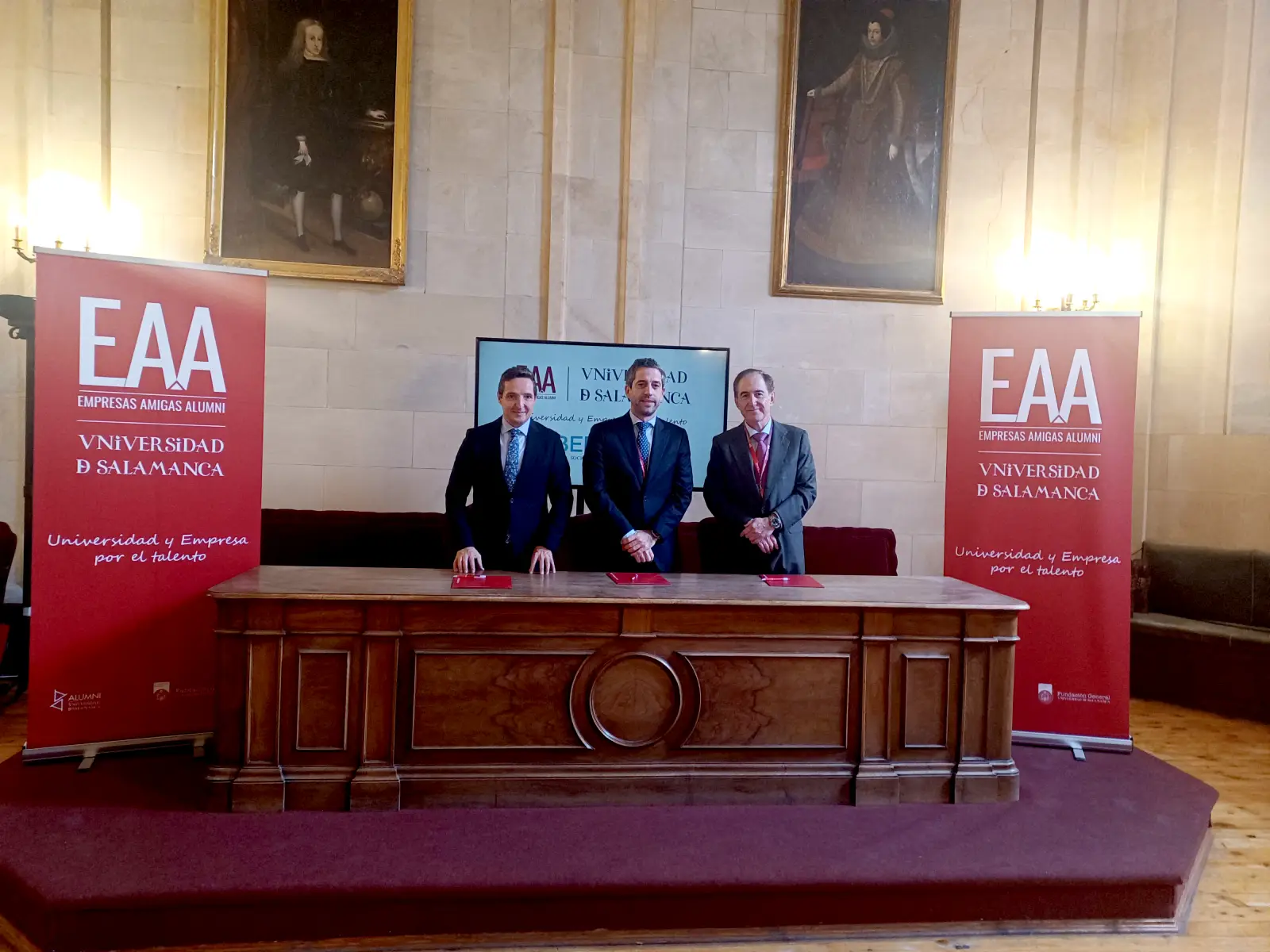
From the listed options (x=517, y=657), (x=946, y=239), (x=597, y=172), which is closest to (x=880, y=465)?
(x=946, y=239)

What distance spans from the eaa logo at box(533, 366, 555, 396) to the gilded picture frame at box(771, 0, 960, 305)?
1686mm

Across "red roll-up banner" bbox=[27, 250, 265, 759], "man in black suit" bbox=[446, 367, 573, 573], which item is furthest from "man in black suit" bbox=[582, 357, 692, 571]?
"red roll-up banner" bbox=[27, 250, 265, 759]

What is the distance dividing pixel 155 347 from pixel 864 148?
4555 millimetres

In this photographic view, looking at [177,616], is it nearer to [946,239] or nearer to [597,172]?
[597,172]

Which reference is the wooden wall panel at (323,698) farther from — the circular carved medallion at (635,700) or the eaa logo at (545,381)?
the eaa logo at (545,381)

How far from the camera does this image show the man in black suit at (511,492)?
11.8 feet

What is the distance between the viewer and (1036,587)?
4.04 metres

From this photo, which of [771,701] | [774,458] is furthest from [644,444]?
[771,701]

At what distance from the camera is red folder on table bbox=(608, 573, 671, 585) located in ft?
11.0

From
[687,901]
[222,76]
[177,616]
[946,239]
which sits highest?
[222,76]

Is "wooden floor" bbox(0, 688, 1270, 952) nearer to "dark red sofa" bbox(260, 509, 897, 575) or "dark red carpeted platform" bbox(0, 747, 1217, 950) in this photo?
"dark red carpeted platform" bbox(0, 747, 1217, 950)

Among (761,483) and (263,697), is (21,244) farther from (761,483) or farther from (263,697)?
(761,483)

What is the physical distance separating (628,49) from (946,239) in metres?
2.52

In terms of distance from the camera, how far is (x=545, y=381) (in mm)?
5293
